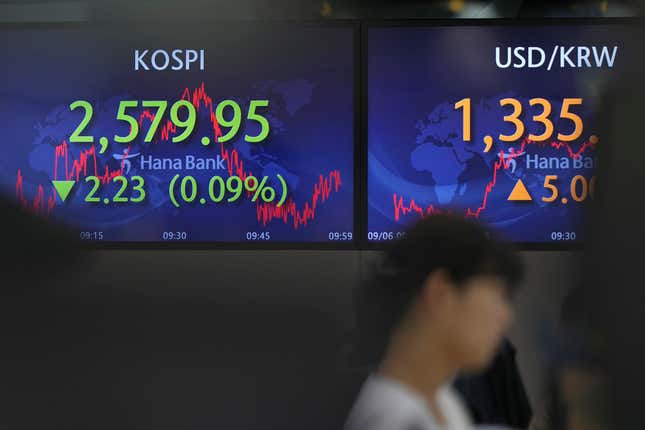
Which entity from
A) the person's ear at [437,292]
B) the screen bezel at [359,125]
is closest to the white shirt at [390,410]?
the person's ear at [437,292]

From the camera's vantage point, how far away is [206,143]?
12.6ft

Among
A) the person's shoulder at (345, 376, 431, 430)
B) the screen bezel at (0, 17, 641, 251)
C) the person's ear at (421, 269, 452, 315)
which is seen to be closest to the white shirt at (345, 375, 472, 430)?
the person's shoulder at (345, 376, 431, 430)

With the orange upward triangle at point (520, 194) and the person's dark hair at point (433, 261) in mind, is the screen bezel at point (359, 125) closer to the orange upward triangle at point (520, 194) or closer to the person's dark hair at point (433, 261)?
the orange upward triangle at point (520, 194)

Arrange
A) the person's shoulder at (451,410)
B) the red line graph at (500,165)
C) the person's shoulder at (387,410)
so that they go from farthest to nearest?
1. the red line graph at (500,165)
2. the person's shoulder at (451,410)
3. the person's shoulder at (387,410)

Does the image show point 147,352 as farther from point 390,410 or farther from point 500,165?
point 390,410

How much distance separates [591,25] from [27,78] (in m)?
2.41

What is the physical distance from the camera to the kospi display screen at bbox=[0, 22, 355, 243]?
3.86 meters

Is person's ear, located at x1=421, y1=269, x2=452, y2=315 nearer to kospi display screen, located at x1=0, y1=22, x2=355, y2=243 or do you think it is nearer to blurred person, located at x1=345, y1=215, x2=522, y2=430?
blurred person, located at x1=345, y1=215, x2=522, y2=430

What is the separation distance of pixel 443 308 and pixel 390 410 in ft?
0.59

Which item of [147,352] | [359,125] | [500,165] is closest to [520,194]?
[500,165]

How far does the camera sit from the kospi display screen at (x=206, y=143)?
386 cm

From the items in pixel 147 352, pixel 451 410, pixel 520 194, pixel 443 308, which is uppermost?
pixel 520 194

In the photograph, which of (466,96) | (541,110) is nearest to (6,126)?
(466,96)

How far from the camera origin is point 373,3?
382 centimetres
